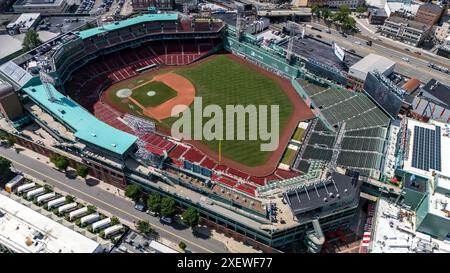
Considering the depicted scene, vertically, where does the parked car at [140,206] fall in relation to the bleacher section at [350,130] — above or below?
below

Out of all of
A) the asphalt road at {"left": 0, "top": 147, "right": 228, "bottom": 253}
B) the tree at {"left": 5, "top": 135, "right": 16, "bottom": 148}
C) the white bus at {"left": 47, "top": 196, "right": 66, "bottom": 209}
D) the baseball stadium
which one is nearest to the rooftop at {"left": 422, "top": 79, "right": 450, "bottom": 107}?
the baseball stadium

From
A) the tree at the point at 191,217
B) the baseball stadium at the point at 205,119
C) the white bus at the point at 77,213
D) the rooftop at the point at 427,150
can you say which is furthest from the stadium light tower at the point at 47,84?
the rooftop at the point at 427,150

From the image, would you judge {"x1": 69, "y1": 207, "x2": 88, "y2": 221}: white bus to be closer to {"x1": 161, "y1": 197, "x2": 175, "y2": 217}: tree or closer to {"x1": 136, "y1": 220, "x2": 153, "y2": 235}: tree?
{"x1": 136, "y1": 220, "x2": 153, "y2": 235}: tree

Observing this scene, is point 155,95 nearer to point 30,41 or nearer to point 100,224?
point 100,224

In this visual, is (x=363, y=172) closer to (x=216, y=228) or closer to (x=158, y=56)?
(x=216, y=228)

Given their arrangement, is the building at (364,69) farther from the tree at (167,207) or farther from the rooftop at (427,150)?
the tree at (167,207)

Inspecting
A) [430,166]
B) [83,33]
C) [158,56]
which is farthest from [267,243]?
[83,33]

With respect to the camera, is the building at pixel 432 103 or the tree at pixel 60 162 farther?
the building at pixel 432 103
